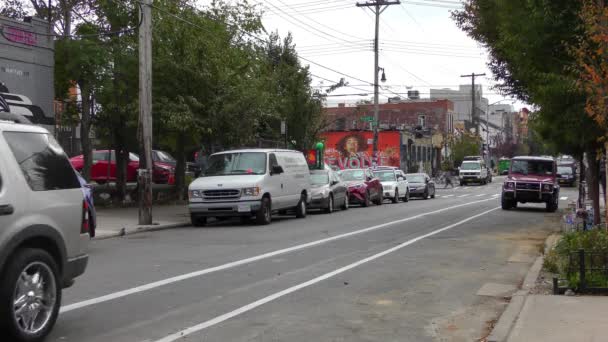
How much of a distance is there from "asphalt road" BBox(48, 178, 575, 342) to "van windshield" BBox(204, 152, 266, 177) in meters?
2.43

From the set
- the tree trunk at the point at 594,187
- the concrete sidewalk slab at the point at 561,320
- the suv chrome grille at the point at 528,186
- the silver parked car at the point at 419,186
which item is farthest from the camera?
the silver parked car at the point at 419,186

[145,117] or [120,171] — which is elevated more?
[145,117]

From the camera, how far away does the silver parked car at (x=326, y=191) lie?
2475cm

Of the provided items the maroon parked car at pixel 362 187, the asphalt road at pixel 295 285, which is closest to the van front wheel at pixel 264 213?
the asphalt road at pixel 295 285

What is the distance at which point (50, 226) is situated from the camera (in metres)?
6.36

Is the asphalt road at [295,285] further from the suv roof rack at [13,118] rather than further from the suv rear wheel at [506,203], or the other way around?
the suv rear wheel at [506,203]

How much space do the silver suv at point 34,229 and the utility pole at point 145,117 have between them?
38.7ft

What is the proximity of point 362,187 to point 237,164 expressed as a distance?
10452 mm

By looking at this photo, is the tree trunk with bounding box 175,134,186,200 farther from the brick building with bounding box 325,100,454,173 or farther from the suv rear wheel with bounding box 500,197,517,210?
the brick building with bounding box 325,100,454,173

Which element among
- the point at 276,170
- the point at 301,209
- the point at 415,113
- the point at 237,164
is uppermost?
the point at 415,113

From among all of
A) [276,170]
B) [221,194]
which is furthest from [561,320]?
[276,170]

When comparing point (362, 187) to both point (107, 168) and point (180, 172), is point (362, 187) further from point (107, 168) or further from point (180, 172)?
point (107, 168)

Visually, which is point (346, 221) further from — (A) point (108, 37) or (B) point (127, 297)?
(B) point (127, 297)

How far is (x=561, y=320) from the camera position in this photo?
23.6ft
